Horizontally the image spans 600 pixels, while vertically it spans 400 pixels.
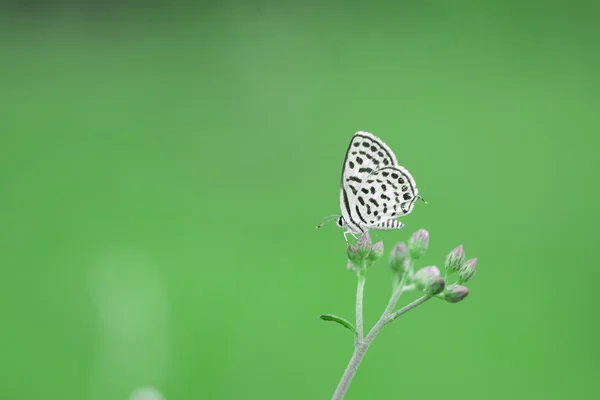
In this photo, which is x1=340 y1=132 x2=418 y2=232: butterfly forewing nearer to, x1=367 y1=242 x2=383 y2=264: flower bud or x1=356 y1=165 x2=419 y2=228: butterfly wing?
x1=356 y1=165 x2=419 y2=228: butterfly wing

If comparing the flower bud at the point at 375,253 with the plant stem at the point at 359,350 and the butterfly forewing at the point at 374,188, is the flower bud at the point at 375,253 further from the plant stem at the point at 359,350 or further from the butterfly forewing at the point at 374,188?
the plant stem at the point at 359,350

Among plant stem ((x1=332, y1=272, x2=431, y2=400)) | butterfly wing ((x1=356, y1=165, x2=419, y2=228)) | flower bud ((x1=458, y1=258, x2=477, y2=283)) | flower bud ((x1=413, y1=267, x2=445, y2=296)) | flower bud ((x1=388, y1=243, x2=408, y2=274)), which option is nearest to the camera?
plant stem ((x1=332, y1=272, x2=431, y2=400))

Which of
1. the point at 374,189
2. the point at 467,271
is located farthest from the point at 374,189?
the point at 467,271

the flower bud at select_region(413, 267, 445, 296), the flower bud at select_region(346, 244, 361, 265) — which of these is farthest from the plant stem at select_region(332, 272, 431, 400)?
the flower bud at select_region(346, 244, 361, 265)

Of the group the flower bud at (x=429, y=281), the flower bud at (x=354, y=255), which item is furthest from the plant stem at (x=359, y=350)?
the flower bud at (x=354, y=255)

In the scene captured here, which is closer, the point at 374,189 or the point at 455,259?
the point at 455,259

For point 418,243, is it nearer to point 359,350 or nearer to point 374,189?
point 374,189

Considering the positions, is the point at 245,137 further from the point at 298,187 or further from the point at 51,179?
the point at 51,179
